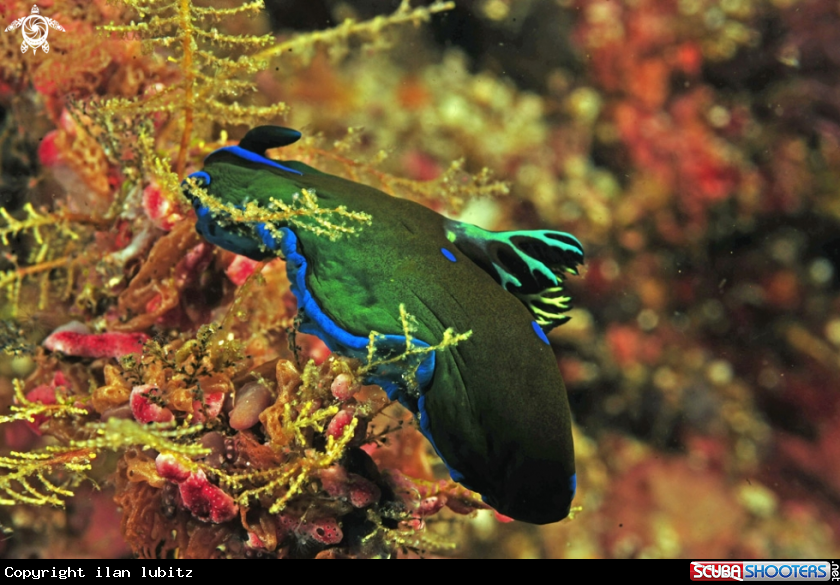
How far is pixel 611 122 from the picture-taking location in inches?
140

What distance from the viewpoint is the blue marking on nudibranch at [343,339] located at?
1676 millimetres

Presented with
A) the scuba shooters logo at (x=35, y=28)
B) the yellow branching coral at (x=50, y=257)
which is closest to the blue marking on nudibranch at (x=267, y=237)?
the yellow branching coral at (x=50, y=257)

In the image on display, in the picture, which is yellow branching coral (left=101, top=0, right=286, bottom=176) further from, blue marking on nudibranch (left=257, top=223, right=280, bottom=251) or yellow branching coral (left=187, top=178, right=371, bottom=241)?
blue marking on nudibranch (left=257, top=223, right=280, bottom=251)

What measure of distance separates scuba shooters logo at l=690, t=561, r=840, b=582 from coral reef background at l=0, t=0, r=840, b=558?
0.71m

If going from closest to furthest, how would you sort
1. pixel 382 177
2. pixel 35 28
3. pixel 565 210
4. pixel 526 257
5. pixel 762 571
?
1. pixel 526 257
2. pixel 762 571
3. pixel 35 28
4. pixel 382 177
5. pixel 565 210

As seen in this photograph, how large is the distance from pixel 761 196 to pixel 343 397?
10.2 feet

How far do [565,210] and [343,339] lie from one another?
2.34 metres

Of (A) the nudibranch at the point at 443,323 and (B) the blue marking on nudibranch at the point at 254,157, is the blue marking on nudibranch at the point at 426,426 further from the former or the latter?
(B) the blue marking on nudibranch at the point at 254,157

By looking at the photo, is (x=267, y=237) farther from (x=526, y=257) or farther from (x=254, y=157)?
(x=526, y=257)

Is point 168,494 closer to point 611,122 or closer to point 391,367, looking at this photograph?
point 391,367

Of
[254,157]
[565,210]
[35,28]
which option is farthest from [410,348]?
[35,28]

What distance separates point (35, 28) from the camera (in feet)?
8.76

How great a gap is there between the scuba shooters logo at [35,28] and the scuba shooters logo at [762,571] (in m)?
4.27

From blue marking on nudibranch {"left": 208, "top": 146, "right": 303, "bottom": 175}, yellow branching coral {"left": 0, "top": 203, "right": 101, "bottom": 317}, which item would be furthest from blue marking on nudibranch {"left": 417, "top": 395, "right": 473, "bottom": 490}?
yellow branching coral {"left": 0, "top": 203, "right": 101, "bottom": 317}
